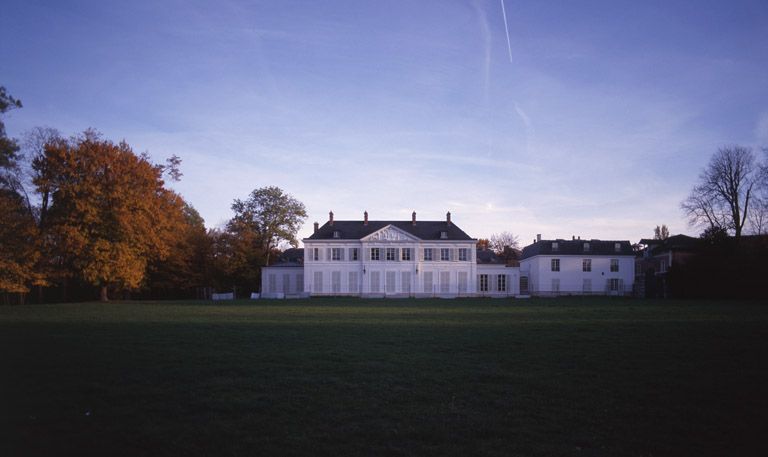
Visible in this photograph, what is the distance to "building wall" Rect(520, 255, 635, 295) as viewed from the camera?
5541 cm

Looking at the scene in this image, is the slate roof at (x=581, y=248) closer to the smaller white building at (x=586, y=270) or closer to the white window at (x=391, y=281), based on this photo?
the smaller white building at (x=586, y=270)

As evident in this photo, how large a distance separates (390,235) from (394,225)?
129cm

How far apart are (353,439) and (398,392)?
207cm

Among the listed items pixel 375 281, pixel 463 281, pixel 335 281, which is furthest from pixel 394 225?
pixel 463 281

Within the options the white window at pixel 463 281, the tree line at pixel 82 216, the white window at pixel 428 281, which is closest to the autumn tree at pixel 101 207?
the tree line at pixel 82 216

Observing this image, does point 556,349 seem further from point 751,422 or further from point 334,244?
point 334,244

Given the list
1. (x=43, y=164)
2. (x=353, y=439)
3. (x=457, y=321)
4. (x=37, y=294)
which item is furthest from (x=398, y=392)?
(x=37, y=294)

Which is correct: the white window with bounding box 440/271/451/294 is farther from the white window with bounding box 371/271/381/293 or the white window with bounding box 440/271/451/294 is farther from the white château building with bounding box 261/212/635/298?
the white window with bounding box 371/271/381/293

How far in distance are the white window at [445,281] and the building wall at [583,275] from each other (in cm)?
983

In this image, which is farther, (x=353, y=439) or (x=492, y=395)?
(x=492, y=395)

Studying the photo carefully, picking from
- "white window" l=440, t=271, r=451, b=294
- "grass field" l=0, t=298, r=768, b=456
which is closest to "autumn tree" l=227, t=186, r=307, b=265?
"white window" l=440, t=271, r=451, b=294

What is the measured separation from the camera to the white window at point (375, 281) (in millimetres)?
53812

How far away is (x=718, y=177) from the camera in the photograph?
45156 millimetres

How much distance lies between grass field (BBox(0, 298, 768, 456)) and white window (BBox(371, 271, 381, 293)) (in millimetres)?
40563
